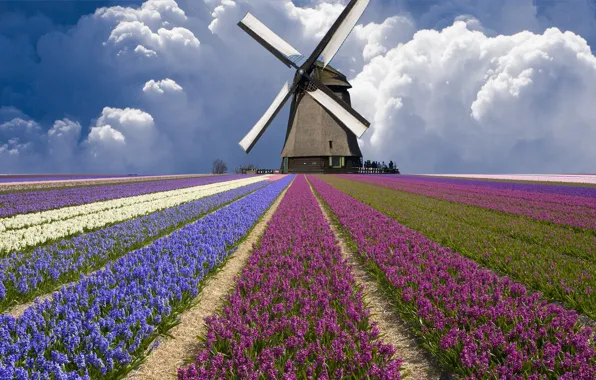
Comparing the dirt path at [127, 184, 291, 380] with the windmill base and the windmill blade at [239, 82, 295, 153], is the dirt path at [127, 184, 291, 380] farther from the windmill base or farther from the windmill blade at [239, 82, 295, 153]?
the windmill base

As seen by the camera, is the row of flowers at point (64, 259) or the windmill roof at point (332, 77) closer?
the row of flowers at point (64, 259)

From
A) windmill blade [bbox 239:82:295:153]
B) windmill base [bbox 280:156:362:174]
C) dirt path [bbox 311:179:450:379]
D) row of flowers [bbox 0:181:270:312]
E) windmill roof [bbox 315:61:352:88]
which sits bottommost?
dirt path [bbox 311:179:450:379]

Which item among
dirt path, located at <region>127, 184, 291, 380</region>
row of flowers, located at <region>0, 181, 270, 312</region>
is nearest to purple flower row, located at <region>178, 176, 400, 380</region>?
dirt path, located at <region>127, 184, 291, 380</region>

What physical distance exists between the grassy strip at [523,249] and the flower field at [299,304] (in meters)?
0.04

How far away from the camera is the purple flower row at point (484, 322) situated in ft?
10.9

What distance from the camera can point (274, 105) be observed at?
44.2 meters

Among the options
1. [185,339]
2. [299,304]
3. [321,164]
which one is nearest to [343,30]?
[321,164]

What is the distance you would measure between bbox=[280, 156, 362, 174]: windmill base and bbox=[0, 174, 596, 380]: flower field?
4246 centimetres

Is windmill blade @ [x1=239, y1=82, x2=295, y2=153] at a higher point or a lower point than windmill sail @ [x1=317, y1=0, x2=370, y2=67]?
lower

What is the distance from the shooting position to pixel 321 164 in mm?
52312

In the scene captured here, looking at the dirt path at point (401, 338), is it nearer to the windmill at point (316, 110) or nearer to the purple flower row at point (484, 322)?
the purple flower row at point (484, 322)

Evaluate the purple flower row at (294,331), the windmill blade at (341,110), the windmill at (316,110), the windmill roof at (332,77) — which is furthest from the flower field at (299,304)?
the windmill roof at (332,77)

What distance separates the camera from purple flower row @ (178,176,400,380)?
3230 mm

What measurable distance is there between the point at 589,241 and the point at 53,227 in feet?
47.4
